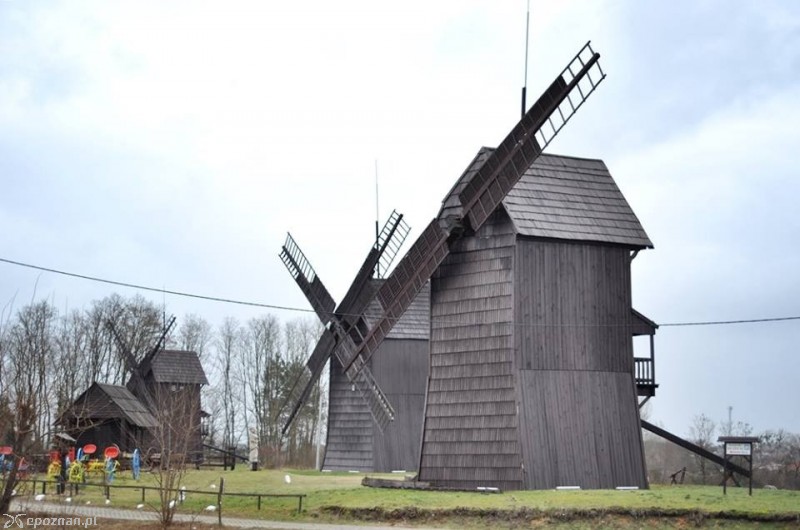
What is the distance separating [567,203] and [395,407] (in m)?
15.5

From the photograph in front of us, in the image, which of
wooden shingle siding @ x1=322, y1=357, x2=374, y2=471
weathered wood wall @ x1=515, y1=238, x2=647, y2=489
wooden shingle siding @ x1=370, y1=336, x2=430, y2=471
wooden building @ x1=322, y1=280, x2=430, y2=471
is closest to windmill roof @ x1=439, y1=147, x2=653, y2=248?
weathered wood wall @ x1=515, y1=238, x2=647, y2=489

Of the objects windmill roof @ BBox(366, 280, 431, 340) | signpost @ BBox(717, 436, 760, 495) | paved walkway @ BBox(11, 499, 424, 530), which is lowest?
paved walkway @ BBox(11, 499, 424, 530)

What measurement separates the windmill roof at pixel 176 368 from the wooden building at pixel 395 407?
57.9 ft

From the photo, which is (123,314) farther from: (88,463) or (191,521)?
(191,521)

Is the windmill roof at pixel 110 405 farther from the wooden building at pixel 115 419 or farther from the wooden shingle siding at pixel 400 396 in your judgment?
the wooden shingle siding at pixel 400 396

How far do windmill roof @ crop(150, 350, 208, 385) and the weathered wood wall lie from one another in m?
34.0

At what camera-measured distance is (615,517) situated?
86.1ft

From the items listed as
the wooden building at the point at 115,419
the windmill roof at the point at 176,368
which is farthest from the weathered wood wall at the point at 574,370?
the windmill roof at the point at 176,368

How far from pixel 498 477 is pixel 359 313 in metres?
15.6

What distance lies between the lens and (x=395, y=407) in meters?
47.0

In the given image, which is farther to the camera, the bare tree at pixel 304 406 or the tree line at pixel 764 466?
the bare tree at pixel 304 406

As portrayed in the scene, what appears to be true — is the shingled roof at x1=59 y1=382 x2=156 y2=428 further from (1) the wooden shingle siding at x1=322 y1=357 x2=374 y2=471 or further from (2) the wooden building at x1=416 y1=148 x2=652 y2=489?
(2) the wooden building at x1=416 y1=148 x2=652 y2=489

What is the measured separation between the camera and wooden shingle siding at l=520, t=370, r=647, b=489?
3206cm

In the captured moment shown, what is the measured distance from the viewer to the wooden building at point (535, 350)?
106 feet
